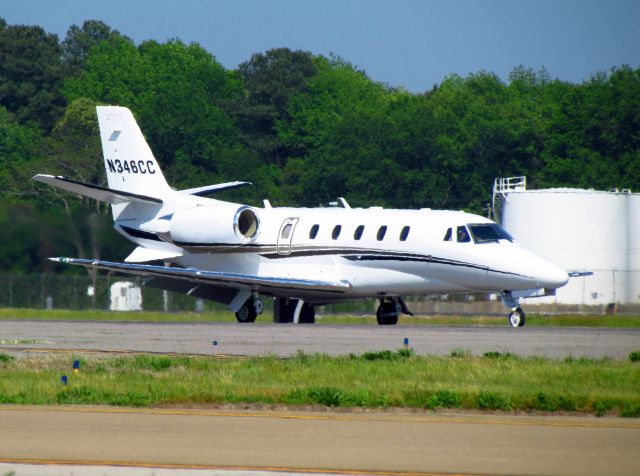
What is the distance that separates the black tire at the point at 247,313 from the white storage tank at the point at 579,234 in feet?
66.6

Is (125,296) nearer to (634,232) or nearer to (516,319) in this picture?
(634,232)

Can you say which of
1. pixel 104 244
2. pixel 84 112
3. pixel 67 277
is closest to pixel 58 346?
pixel 104 244

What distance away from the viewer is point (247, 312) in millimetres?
34844

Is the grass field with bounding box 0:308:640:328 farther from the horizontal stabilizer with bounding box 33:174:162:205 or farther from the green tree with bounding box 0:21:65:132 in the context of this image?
the green tree with bounding box 0:21:65:132

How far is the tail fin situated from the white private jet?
0.09 feet

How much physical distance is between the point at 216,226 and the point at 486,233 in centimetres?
747

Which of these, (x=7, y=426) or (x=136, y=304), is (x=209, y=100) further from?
(x=7, y=426)

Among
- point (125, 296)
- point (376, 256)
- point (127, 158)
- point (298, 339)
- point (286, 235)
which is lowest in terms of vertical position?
point (298, 339)

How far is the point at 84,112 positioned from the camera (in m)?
86.9

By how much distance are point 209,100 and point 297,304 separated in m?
67.6

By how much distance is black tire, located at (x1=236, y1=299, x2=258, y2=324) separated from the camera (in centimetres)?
3475

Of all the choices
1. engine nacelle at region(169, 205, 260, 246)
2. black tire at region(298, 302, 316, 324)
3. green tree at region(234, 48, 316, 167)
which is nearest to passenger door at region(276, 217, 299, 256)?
engine nacelle at region(169, 205, 260, 246)

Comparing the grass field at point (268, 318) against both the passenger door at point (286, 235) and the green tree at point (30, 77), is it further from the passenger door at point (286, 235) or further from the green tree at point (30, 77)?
the green tree at point (30, 77)

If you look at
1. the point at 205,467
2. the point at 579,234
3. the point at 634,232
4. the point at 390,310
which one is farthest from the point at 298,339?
the point at 634,232
